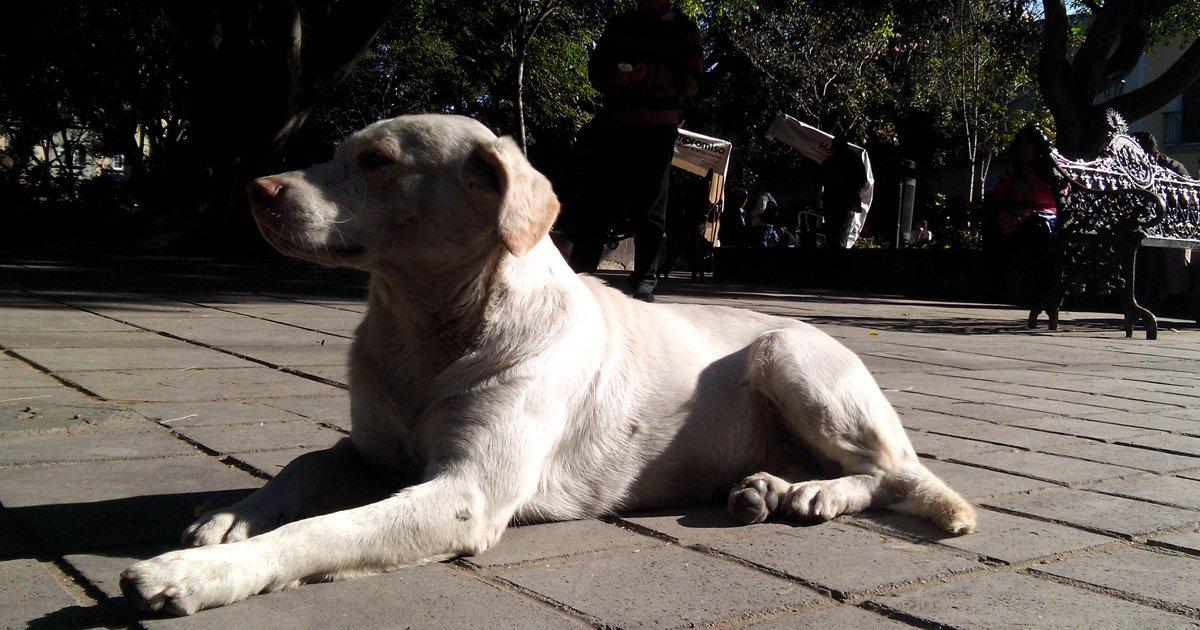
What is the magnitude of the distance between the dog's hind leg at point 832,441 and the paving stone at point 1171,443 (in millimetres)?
1622

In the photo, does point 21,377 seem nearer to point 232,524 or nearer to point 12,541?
point 12,541

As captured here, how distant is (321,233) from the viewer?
2.72m

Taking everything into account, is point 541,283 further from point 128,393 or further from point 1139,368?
point 1139,368

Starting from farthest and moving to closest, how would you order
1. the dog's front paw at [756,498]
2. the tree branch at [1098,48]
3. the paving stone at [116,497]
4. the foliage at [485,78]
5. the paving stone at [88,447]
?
the tree branch at [1098,48]
the foliage at [485,78]
the paving stone at [88,447]
the dog's front paw at [756,498]
the paving stone at [116,497]

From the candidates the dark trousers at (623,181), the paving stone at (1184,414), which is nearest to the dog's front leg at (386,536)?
the paving stone at (1184,414)

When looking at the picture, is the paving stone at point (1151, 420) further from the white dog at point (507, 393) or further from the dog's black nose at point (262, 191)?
the dog's black nose at point (262, 191)

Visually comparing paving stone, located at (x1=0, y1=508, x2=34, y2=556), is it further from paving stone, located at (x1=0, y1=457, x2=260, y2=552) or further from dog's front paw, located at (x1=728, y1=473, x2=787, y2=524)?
dog's front paw, located at (x1=728, y1=473, x2=787, y2=524)

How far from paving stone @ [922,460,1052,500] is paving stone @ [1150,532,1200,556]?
557 millimetres

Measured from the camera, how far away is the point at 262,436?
12.1ft

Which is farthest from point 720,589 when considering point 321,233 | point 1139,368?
point 1139,368

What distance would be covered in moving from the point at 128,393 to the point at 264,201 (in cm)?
207

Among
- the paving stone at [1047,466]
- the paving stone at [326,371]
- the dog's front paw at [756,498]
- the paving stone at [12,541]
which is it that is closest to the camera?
the paving stone at [12,541]

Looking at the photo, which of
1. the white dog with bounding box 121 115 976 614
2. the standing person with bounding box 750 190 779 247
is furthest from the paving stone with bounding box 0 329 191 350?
the standing person with bounding box 750 190 779 247

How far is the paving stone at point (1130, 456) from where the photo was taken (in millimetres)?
3898
